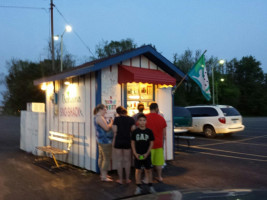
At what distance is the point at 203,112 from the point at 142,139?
32.6ft

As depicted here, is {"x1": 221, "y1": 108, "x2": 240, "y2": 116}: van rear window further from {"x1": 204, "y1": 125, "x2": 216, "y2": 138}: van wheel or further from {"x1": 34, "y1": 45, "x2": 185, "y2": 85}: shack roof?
{"x1": 34, "y1": 45, "x2": 185, "y2": 85}: shack roof

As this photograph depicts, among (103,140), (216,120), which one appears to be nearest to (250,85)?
(216,120)

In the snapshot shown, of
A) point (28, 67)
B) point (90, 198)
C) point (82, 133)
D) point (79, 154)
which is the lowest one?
point (90, 198)

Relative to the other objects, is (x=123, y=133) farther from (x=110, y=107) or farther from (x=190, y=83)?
(x=190, y=83)

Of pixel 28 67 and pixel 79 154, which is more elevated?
pixel 28 67

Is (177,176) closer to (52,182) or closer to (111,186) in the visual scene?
(111,186)

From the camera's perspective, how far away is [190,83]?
46000 mm

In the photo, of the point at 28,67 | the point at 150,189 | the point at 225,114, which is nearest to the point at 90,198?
the point at 150,189

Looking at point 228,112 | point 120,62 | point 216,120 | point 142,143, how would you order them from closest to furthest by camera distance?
1. point 142,143
2. point 120,62
3. point 216,120
4. point 228,112

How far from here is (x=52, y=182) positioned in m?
6.12

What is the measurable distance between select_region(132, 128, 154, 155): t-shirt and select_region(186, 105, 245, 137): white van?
30.0 ft

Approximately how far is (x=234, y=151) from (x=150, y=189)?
589 cm

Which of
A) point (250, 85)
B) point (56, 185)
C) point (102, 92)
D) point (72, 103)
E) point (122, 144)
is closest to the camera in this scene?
point (122, 144)

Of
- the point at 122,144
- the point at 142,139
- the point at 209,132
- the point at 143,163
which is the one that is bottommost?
the point at 209,132
